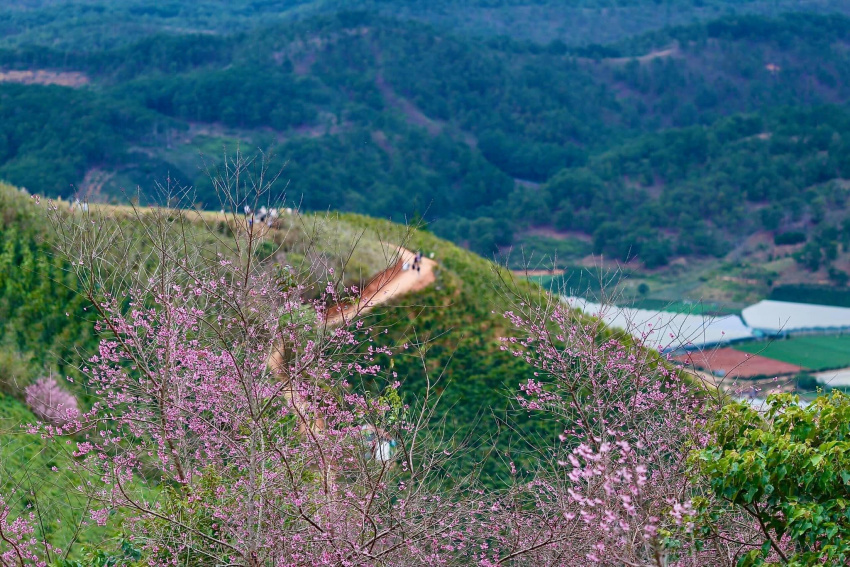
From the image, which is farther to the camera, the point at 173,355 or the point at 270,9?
the point at 270,9

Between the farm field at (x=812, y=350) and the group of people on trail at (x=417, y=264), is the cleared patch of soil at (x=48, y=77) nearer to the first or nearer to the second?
the farm field at (x=812, y=350)

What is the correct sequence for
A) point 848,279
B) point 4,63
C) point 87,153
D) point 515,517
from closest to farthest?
1. point 515,517
2. point 87,153
3. point 848,279
4. point 4,63

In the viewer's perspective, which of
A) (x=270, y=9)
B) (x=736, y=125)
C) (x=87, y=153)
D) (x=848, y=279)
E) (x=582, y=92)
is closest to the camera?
(x=87, y=153)

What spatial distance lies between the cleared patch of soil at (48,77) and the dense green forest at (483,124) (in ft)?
1.68

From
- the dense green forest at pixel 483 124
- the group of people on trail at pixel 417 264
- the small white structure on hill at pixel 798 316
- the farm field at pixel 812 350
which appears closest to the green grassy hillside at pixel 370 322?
the group of people on trail at pixel 417 264

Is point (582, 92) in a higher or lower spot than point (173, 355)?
lower

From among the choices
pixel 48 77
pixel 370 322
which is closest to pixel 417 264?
pixel 370 322

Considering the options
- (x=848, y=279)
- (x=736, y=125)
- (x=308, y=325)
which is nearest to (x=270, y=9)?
(x=736, y=125)

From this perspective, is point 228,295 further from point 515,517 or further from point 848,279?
point 848,279

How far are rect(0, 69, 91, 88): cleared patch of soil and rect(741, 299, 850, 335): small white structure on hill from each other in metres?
52.9

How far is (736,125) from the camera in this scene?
87.2 metres

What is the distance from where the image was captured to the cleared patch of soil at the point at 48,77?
237 ft

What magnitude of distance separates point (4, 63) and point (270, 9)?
56.4m

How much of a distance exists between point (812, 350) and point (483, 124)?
52841 mm
